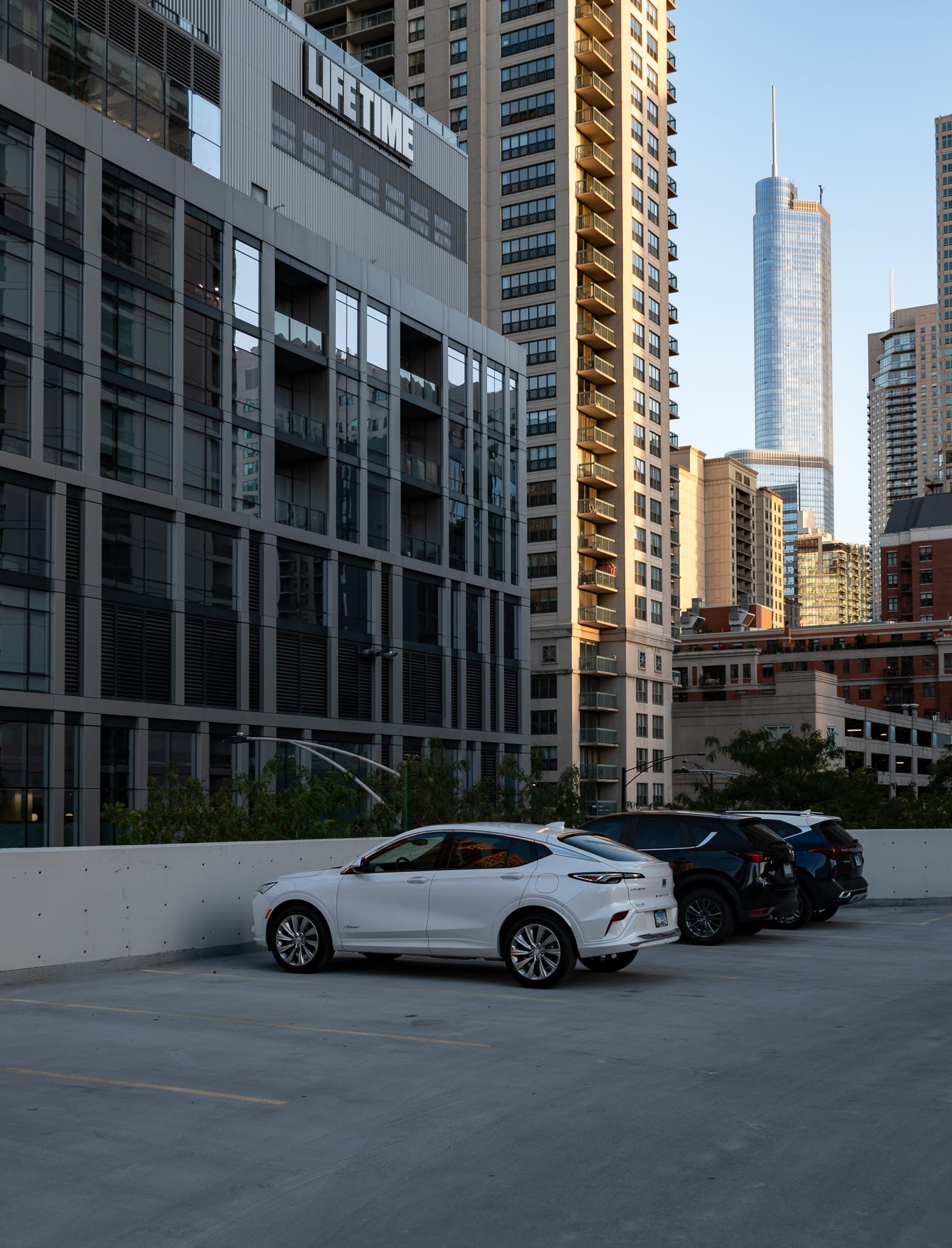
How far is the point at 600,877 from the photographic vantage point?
1399 centimetres

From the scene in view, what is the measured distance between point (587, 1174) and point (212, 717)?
39.6 meters

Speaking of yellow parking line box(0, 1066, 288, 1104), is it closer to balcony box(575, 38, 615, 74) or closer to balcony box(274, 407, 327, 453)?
balcony box(274, 407, 327, 453)

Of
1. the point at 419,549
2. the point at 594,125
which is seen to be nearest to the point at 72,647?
the point at 419,549

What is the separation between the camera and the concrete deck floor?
6367 mm

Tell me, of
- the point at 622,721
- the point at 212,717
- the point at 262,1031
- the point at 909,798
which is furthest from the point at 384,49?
the point at 262,1031

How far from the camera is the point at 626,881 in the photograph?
46.1 feet

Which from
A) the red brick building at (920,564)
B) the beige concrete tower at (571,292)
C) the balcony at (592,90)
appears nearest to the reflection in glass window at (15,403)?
the beige concrete tower at (571,292)

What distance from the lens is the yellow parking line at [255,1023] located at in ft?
35.8

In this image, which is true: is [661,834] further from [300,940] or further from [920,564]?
[920,564]

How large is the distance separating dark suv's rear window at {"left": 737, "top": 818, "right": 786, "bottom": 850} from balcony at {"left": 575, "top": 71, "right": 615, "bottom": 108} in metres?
79.6

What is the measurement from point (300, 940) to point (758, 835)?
6.48m

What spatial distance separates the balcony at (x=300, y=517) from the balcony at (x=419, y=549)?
201 inches

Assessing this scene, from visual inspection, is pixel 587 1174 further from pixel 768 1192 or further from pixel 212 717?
pixel 212 717

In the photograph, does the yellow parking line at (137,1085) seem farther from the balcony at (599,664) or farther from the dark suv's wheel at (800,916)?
the balcony at (599,664)
